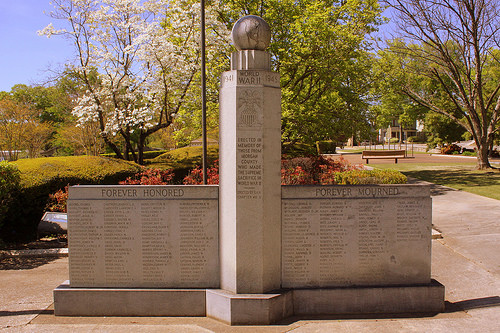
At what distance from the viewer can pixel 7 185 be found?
8352 millimetres

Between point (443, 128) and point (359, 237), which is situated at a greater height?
point (443, 128)

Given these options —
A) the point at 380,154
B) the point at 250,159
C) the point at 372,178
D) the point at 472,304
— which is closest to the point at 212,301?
the point at 250,159

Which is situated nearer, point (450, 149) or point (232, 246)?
point (232, 246)

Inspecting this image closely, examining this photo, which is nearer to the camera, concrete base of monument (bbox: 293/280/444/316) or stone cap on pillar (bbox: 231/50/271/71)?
stone cap on pillar (bbox: 231/50/271/71)

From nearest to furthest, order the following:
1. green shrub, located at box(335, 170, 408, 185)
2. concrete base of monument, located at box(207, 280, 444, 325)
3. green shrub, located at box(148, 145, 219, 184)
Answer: concrete base of monument, located at box(207, 280, 444, 325), green shrub, located at box(335, 170, 408, 185), green shrub, located at box(148, 145, 219, 184)

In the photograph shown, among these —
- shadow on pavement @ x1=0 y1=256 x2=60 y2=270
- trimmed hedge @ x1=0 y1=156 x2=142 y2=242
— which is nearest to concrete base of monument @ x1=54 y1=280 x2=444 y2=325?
shadow on pavement @ x1=0 y1=256 x2=60 y2=270

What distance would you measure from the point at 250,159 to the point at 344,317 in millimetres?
2455

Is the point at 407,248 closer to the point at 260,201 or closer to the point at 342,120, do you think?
the point at 260,201

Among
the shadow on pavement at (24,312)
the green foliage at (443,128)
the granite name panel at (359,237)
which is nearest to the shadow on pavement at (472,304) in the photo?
the granite name panel at (359,237)

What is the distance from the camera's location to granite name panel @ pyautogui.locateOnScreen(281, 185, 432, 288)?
5.25 meters

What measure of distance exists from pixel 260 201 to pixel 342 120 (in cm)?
1291

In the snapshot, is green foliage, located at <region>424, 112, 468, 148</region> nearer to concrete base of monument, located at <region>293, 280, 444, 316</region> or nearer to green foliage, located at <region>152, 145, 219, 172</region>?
green foliage, located at <region>152, 145, 219, 172</region>

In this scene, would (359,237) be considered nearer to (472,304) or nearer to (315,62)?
(472,304)

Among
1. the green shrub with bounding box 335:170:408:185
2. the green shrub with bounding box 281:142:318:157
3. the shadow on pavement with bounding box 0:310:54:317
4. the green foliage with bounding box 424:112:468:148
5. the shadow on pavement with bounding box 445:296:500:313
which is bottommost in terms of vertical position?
the shadow on pavement with bounding box 445:296:500:313
